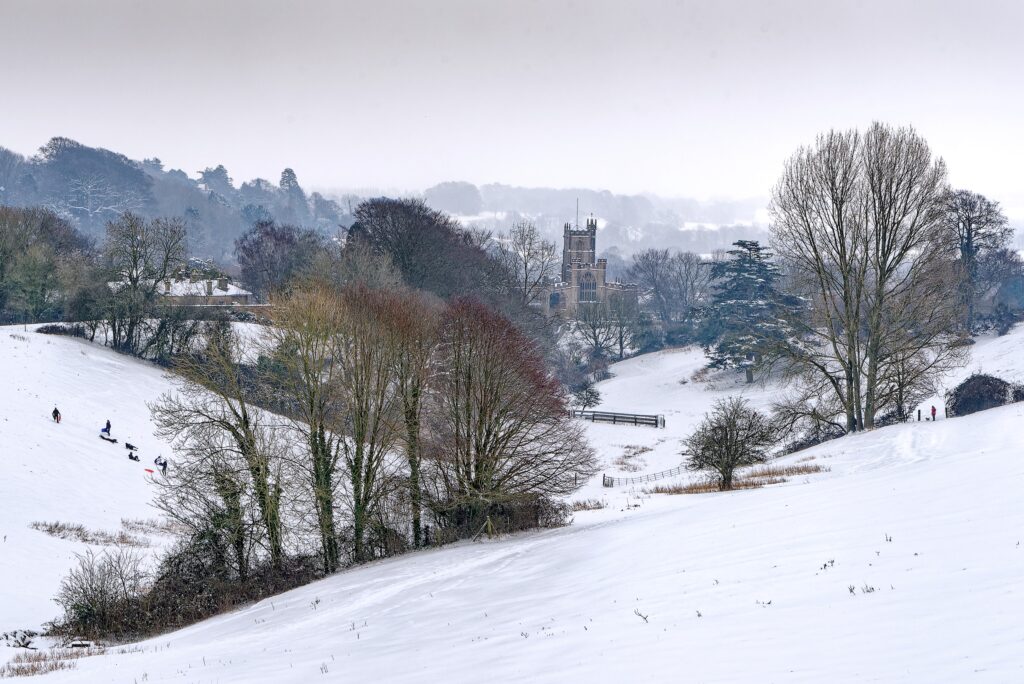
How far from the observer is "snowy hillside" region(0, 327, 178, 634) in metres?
19.7

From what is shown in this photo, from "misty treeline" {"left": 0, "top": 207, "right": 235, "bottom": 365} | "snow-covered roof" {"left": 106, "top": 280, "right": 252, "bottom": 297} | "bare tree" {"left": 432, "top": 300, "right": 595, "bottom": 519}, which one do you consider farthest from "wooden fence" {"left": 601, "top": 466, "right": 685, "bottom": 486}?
"snow-covered roof" {"left": 106, "top": 280, "right": 252, "bottom": 297}

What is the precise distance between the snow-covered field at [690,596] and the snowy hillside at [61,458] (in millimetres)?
213

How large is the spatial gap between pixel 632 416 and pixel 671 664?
41431 millimetres

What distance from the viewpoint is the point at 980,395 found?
98.8 feet

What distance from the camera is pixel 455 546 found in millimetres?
19719

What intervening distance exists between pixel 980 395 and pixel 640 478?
45.7ft

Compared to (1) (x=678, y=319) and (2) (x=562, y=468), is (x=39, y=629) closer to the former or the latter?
(2) (x=562, y=468)

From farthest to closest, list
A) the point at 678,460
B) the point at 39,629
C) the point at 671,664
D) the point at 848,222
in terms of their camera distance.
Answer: the point at 678,460 < the point at 848,222 < the point at 39,629 < the point at 671,664

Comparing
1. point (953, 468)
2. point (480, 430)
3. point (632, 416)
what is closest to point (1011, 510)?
point (953, 468)

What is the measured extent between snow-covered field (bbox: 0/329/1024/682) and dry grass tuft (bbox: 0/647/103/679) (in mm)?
427

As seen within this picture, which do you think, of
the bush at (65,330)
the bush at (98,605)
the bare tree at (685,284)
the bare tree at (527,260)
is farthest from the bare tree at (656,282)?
the bush at (98,605)

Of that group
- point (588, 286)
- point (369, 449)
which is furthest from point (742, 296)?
point (369, 449)

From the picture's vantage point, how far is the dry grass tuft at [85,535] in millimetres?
22688

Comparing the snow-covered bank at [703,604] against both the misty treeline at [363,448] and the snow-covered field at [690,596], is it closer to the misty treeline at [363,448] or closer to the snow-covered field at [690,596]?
the snow-covered field at [690,596]
